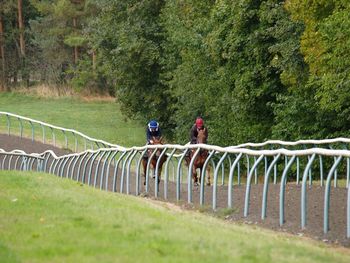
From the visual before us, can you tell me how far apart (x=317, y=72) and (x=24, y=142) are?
743 inches

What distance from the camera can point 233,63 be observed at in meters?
33.2

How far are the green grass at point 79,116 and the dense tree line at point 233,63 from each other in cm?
257

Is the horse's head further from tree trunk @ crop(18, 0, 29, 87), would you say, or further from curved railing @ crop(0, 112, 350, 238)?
tree trunk @ crop(18, 0, 29, 87)

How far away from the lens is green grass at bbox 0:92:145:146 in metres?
47.7

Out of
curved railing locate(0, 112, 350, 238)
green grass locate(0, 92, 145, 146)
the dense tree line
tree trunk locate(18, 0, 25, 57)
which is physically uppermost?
tree trunk locate(18, 0, 25, 57)

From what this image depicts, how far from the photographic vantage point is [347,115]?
26.8 metres

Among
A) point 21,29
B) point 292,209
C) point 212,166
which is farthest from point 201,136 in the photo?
point 21,29

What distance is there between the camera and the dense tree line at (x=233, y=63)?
24.7m

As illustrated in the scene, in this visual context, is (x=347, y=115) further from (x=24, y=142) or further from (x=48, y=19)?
(x=48, y=19)

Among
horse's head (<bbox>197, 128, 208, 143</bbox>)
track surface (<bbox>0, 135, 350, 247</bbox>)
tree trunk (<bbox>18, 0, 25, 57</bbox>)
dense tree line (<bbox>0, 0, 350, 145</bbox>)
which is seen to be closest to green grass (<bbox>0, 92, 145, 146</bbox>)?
dense tree line (<bbox>0, 0, 350, 145</bbox>)

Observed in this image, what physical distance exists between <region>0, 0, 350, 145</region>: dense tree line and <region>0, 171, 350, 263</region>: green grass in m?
12.2

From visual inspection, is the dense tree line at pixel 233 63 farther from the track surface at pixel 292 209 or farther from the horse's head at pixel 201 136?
the track surface at pixel 292 209

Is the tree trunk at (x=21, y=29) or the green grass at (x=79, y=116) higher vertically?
the tree trunk at (x=21, y=29)

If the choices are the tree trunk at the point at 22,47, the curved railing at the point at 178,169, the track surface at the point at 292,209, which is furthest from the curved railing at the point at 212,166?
the tree trunk at the point at 22,47
